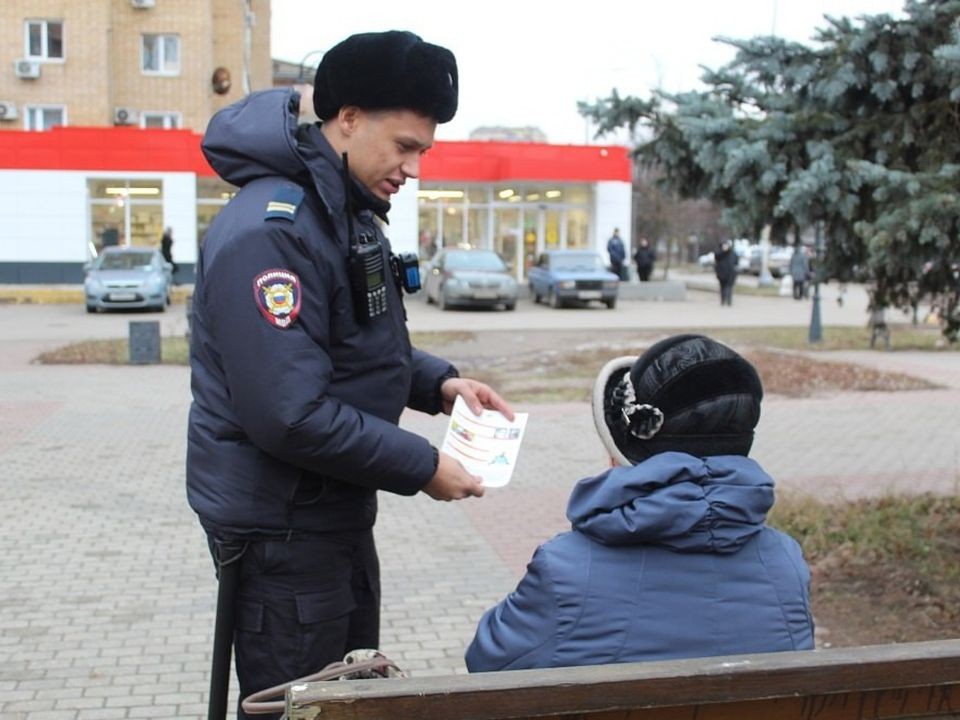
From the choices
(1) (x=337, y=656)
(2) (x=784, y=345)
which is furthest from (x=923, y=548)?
(2) (x=784, y=345)

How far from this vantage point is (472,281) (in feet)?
93.0

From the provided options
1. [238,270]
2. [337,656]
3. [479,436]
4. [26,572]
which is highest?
[238,270]

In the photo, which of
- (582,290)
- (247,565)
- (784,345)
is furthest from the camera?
(582,290)

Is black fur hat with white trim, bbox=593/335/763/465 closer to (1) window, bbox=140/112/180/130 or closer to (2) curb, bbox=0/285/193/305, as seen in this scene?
(2) curb, bbox=0/285/193/305

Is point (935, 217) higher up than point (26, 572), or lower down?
higher up

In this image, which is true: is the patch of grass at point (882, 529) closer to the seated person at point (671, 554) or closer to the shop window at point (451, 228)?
the seated person at point (671, 554)

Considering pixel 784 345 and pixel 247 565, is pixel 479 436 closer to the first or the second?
pixel 247 565

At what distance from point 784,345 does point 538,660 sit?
1856cm

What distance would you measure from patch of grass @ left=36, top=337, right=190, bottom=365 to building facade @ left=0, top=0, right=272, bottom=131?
23.0 m

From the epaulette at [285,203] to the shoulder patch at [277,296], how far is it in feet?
0.39

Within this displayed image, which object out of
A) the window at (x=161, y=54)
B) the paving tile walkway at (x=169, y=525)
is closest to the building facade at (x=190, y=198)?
the window at (x=161, y=54)

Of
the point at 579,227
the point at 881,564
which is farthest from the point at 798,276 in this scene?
the point at 881,564

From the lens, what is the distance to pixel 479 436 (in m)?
2.87

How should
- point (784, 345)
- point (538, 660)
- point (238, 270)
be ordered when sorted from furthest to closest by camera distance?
1. point (784, 345)
2. point (238, 270)
3. point (538, 660)
